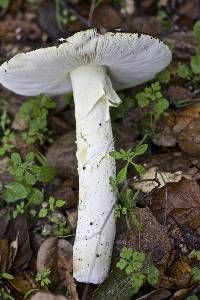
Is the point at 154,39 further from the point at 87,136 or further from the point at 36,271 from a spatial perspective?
the point at 36,271

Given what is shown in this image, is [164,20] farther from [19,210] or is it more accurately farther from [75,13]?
[19,210]

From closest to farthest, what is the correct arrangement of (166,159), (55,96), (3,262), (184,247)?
1. (184,247)
2. (3,262)
3. (166,159)
4. (55,96)

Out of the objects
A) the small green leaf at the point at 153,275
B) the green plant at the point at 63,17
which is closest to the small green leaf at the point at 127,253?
the small green leaf at the point at 153,275

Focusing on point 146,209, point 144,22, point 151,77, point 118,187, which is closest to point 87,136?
point 118,187

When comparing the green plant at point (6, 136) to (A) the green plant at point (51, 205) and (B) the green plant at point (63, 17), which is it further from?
(B) the green plant at point (63, 17)

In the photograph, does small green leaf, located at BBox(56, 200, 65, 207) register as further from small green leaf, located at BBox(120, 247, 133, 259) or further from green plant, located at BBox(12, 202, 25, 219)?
small green leaf, located at BBox(120, 247, 133, 259)

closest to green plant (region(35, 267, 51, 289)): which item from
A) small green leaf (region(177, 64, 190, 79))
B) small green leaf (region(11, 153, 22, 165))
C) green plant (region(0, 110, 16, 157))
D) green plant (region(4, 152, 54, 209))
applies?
green plant (region(4, 152, 54, 209))

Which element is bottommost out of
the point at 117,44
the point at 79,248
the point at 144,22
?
the point at 79,248
